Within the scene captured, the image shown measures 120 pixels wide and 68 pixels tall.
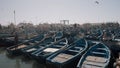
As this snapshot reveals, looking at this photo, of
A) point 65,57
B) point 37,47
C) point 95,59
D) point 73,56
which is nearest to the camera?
point 95,59

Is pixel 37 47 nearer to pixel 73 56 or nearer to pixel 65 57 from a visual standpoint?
pixel 65 57

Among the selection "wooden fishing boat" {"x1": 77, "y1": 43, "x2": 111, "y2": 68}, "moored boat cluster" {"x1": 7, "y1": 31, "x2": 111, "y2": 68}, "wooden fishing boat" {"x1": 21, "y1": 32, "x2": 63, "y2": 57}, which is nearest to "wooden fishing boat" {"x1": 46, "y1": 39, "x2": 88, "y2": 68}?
"moored boat cluster" {"x1": 7, "y1": 31, "x2": 111, "y2": 68}

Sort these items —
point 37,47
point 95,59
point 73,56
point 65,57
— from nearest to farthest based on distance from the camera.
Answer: point 95,59 → point 73,56 → point 65,57 → point 37,47

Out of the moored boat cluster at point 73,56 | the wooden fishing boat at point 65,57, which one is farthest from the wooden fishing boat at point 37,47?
the wooden fishing boat at point 65,57

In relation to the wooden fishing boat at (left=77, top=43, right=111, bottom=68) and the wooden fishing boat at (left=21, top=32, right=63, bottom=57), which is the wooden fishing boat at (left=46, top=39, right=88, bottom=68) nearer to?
the wooden fishing boat at (left=77, top=43, right=111, bottom=68)

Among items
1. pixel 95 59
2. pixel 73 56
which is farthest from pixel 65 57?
pixel 95 59

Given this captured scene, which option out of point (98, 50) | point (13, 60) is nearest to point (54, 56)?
point (98, 50)

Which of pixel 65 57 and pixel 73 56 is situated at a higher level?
pixel 73 56

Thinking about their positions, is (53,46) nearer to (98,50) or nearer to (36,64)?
(36,64)

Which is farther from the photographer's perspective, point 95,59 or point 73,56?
point 73,56

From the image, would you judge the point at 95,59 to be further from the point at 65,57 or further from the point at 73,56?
the point at 65,57

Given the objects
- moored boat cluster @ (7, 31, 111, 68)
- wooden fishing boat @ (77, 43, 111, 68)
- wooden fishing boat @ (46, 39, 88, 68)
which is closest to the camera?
wooden fishing boat @ (77, 43, 111, 68)
